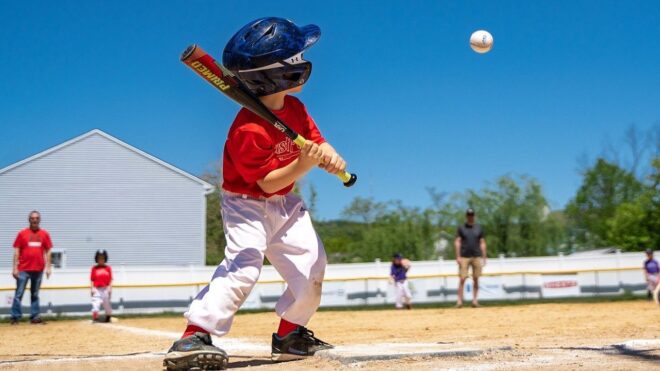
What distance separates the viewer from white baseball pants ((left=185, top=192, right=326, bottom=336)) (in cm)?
422

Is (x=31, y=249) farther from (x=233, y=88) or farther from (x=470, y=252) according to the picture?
(x=233, y=88)

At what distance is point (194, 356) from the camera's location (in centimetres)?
405

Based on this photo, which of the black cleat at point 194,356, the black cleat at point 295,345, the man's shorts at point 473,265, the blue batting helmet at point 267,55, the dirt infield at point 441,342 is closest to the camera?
the black cleat at point 194,356

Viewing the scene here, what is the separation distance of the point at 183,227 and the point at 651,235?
30.2 meters

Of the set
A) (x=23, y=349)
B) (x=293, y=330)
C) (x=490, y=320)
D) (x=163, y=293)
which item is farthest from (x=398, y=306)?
(x=293, y=330)

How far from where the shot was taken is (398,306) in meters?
16.5

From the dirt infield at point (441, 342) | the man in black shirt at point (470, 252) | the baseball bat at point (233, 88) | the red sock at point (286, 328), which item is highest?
the baseball bat at point (233, 88)

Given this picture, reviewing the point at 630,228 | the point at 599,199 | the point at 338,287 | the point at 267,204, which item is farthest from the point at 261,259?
the point at 599,199

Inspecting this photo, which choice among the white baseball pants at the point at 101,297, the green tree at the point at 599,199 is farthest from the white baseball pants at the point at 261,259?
the green tree at the point at 599,199

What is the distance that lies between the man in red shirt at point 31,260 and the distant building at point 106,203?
2281 cm

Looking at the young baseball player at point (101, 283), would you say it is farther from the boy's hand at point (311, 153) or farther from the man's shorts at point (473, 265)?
the boy's hand at point (311, 153)

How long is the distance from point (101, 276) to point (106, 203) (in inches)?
901

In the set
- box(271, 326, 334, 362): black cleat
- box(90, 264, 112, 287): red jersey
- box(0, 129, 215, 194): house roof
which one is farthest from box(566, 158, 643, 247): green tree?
box(271, 326, 334, 362): black cleat

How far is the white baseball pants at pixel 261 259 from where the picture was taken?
13.9 feet
